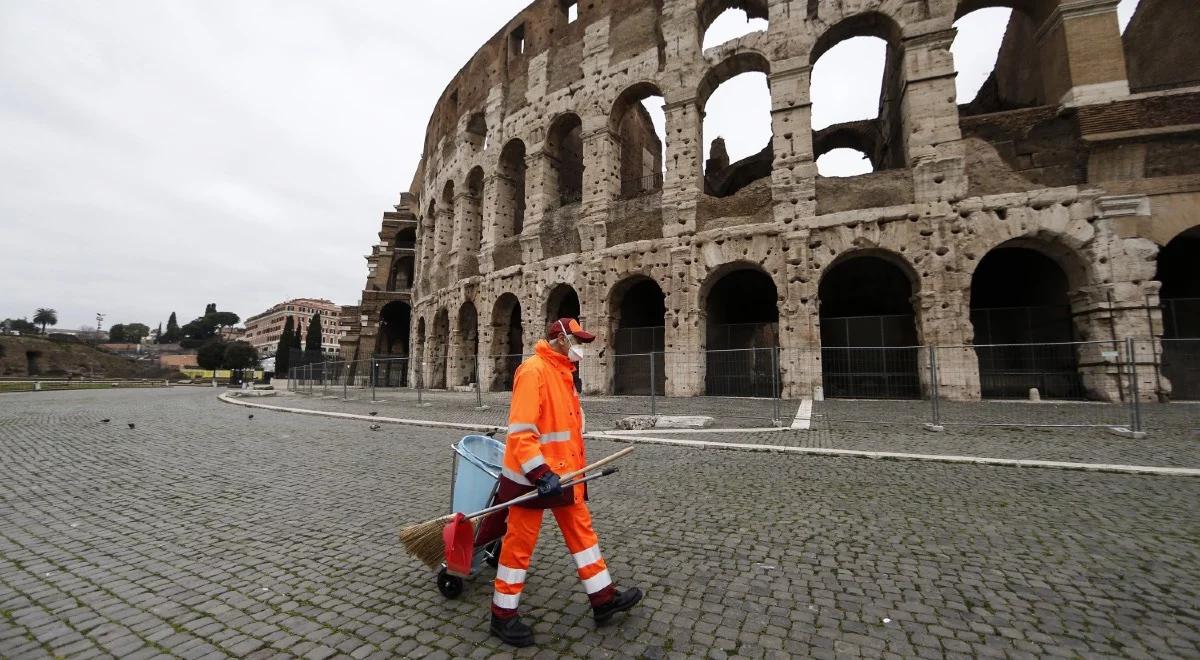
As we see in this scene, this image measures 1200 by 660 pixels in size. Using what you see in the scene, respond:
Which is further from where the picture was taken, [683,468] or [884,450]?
[884,450]

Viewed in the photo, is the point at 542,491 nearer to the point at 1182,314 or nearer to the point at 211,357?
the point at 1182,314

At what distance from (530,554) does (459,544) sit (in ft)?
1.48

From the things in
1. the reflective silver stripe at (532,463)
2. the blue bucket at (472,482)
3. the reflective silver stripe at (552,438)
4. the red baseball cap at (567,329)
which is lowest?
Answer: the blue bucket at (472,482)

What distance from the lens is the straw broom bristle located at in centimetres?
259

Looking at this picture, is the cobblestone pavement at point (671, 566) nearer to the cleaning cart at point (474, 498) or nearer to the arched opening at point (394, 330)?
the cleaning cart at point (474, 498)

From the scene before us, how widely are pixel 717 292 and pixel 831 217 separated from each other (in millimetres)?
4556

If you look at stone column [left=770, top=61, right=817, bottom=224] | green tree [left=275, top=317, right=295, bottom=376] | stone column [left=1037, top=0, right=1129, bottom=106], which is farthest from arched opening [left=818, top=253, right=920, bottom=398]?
green tree [left=275, top=317, right=295, bottom=376]

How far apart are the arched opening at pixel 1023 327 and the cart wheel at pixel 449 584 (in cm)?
1088

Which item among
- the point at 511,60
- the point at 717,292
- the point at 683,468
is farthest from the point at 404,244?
the point at 683,468

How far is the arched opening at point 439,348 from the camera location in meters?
22.7

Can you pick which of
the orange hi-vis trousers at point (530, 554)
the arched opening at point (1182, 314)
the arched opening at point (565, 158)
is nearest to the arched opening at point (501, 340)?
the arched opening at point (565, 158)

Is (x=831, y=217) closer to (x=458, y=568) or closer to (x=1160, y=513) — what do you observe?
(x=1160, y=513)

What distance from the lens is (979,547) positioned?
3.12m

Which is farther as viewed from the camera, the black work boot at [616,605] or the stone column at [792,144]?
the stone column at [792,144]
